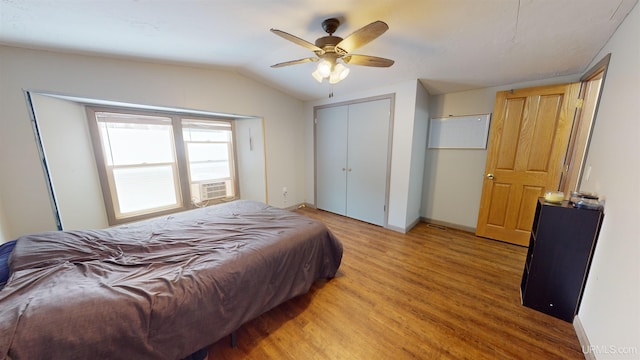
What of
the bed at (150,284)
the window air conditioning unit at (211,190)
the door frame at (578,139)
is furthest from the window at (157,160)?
the door frame at (578,139)

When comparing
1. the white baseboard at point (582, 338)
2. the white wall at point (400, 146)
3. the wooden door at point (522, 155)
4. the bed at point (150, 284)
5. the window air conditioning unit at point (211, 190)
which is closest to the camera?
the bed at point (150, 284)

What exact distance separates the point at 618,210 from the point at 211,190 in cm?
433

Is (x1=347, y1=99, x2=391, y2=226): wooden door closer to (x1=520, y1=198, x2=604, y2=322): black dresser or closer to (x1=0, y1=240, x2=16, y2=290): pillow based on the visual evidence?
(x1=520, y1=198, x2=604, y2=322): black dresser

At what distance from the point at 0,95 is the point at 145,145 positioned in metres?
1.16

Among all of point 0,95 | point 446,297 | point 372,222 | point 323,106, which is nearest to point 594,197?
point 446,297

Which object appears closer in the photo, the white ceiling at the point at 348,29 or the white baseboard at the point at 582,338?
the white baseboard at the point at 582,338

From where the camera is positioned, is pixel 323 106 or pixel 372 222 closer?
pixel 372 222

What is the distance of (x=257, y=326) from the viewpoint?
151 cm

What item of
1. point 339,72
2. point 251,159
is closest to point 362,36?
point 339,72

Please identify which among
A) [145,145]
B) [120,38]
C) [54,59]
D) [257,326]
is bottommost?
[257,326]

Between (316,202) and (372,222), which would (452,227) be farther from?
(316,202)

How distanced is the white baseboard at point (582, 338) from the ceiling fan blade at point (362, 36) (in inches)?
94.4

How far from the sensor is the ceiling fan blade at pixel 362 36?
1.29 meters

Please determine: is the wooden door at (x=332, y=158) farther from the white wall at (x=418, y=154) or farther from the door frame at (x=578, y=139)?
the door frame at (x=578, y=139)
